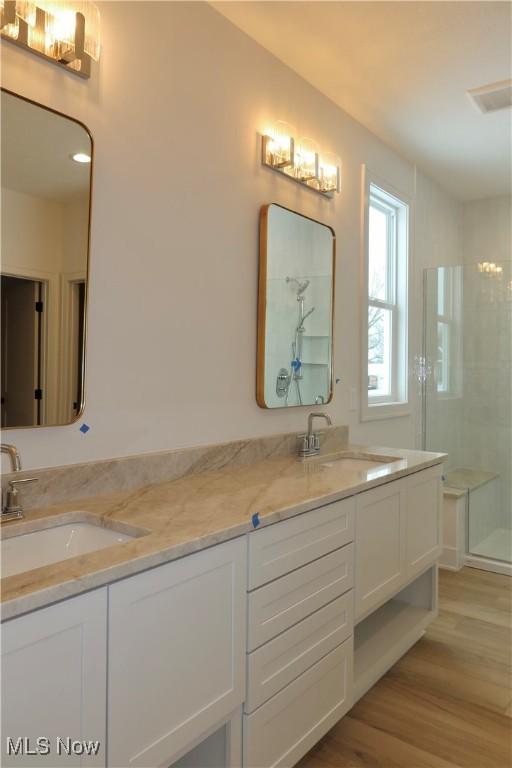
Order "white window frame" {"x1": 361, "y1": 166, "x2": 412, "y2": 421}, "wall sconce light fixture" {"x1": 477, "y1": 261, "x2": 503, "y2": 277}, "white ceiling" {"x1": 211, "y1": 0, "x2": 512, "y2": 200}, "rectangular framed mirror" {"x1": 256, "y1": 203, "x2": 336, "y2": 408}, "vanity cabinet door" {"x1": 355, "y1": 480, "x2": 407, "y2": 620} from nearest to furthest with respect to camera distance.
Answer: "vanity cabinet door" {"x1": 355, "y1": 480, "x2": 407, "y2": 620} < "white ceiling" {"x1": 211, "y1": 0, "x2": 512, "y2": 200} < "rectangular framed mirror" {"x1": 256, "y1": 203, "x2": 336, "y2": 408} < "white window frame" {"x1": 361, "y1": 166, "x2": 412, "y2": 421} < "wall sconce light fixture" {"x1": 477, "y1": 261, "x2": 503, "y2": 277}

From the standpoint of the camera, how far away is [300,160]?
2486 mm

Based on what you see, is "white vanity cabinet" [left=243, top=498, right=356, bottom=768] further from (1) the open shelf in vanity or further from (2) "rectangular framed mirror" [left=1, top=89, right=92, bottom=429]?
(2) "rectangular framed mirror" [left=1, top=89, right=92, bottom=429]

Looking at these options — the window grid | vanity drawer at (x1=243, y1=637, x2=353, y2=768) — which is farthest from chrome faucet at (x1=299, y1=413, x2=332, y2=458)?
the window grid

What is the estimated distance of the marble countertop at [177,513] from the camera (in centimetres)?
96

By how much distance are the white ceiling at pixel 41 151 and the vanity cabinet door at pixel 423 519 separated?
1707 millimetres

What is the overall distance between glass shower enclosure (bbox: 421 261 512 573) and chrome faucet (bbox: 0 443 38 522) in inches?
117

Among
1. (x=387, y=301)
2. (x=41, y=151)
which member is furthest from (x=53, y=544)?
(x=387, y=301)

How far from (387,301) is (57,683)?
9.77 feet

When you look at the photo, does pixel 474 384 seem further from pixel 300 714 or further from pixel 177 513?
pixel 177 513

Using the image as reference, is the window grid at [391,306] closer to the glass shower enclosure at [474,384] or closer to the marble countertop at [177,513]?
the glass shower enclosure at [474,384]

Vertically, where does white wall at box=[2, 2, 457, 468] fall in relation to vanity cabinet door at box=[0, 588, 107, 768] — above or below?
above

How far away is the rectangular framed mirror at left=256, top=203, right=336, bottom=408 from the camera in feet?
7.44

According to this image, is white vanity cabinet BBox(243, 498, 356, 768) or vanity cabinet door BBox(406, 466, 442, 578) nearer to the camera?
white vanity cabinet BBox(243, 498, 356, 768)
